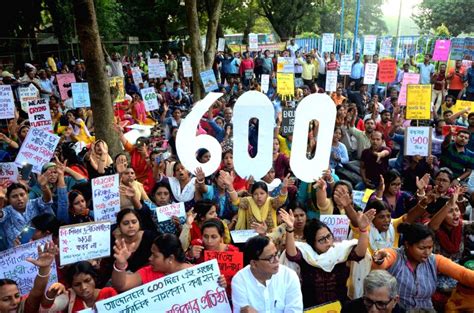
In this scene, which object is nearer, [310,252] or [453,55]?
[310,252]

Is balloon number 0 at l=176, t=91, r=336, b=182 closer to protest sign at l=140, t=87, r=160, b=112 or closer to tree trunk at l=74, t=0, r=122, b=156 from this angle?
tree trunk at l=74, t=0, r=122, b=156

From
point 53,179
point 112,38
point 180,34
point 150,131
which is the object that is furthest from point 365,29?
point 53,179

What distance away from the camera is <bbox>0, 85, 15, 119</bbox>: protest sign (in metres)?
7.03

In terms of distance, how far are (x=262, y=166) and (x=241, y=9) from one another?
103 feet

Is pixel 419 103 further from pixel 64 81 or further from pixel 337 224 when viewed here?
pixel 64 81

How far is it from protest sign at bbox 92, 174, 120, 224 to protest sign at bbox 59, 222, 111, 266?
851 millimetres

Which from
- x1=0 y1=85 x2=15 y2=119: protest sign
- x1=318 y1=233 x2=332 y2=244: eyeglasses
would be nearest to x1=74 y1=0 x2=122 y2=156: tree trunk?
x1=0 y1=85 x2=15 y2=119: protest sign

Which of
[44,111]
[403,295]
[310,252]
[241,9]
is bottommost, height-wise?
[403,295]

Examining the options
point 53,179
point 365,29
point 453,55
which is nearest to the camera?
point 53,179

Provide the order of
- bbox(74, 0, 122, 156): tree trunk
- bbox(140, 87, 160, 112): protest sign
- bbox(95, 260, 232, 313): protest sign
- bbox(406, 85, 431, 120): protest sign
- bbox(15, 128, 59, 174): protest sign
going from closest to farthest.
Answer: bbox(95, 260, 232, 313): protest sign
bbox(15, 128, 59, 174): protest sign
bbox(74, 0, 122, 156): tree trunk
bbox(406, 85, 431, 120): protest sign
bbox(140, 87, 160, 112): protest sign

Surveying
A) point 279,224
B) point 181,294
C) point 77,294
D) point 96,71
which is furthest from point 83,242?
point 96,71

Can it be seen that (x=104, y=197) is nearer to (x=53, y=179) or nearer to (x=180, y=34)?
(x=53, y=179)

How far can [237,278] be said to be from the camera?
10.0 feet

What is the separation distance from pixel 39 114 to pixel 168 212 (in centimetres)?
356
